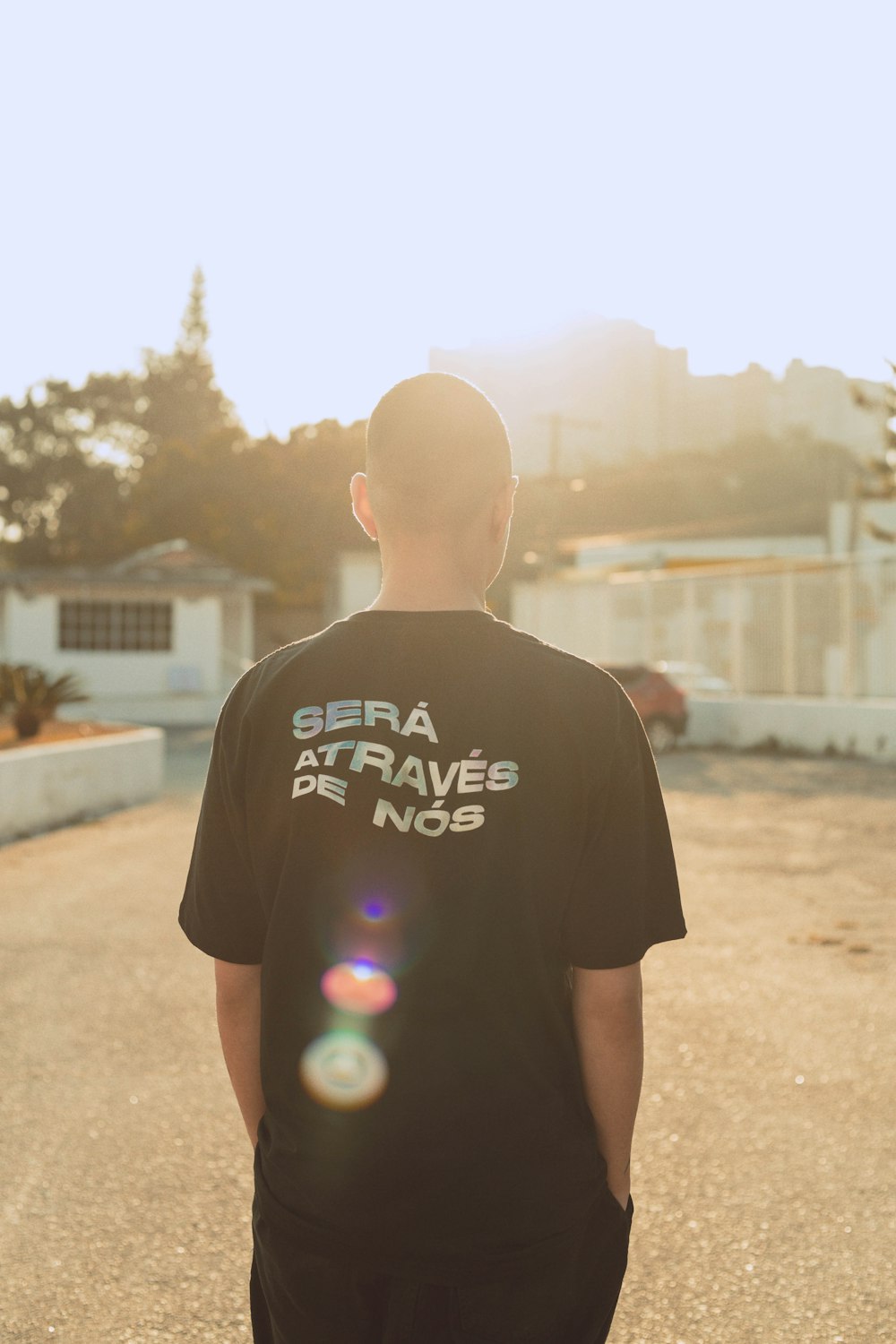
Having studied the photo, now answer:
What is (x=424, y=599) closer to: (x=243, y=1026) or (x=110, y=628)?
(x=243, y=1026)

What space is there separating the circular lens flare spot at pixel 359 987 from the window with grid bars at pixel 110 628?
32718 millimetres

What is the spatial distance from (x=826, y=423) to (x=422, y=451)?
4720 inches

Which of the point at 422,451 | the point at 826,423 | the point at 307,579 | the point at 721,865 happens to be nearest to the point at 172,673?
the point at 307,579

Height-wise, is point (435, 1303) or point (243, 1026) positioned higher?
point (243, 1026)

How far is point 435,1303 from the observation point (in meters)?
1.74

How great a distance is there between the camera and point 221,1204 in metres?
3.96

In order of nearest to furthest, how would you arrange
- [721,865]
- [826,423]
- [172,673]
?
[721,865], [172,673], [826,423]

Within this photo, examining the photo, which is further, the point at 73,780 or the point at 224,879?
the point at 73,780

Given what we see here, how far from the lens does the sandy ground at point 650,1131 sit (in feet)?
11.0

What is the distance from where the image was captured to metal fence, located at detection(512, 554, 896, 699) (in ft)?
69.4

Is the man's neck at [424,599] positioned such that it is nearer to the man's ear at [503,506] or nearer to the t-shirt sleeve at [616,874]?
the man's ear at [503,506]

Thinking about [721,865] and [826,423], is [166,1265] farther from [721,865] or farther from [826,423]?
[826,423]

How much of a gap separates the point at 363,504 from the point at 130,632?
3277 centimetres

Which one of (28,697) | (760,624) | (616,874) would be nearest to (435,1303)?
(616,874)
